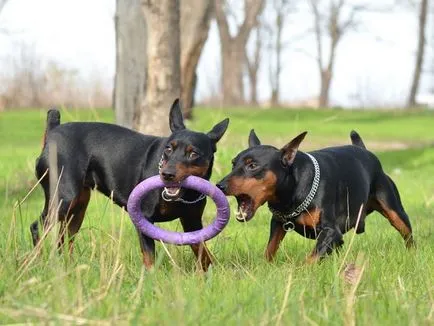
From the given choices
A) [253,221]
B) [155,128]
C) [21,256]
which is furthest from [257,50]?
[21,256]

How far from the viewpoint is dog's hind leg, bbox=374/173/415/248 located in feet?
21.7

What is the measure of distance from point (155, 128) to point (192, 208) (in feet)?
21.3

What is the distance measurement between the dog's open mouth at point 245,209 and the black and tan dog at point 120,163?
1.08 feet

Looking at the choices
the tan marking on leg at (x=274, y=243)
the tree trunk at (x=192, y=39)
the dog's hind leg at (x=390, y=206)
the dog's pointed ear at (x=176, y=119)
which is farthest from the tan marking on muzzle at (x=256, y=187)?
the tree trunk at (x=192, y=39)

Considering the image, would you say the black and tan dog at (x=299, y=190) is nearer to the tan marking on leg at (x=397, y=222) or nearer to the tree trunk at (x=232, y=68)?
the tan marking on leg at (x=397, y=222)

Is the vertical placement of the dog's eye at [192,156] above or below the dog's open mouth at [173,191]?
above

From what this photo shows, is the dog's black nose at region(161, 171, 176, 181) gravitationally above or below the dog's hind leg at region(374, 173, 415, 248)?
above

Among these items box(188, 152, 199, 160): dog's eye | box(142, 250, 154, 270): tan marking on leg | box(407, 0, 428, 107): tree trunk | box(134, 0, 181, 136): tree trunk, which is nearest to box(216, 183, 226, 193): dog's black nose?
box(188, 152, 199, 160): dog's eye

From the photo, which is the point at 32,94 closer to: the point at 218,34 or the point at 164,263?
the point at 218,34

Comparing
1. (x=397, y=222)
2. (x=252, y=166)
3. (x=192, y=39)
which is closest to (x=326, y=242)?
(x=252, y=166)

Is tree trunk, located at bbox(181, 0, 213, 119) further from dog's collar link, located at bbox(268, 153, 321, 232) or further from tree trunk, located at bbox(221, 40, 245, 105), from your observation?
tree trunk, located at bbox(221, 40, 245, 105)

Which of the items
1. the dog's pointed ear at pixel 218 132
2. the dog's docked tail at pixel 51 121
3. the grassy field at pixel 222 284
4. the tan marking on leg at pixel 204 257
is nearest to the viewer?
the grassy field at pixel 222 284

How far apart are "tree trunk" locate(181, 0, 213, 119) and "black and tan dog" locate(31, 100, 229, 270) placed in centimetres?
1065

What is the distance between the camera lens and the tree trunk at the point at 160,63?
12312 millimetres
